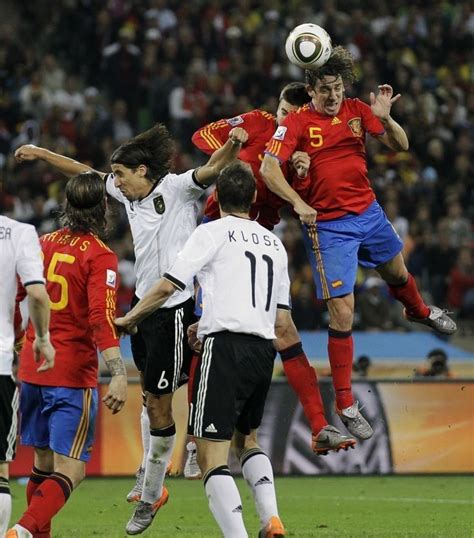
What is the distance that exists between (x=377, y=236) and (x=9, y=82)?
40.6ft

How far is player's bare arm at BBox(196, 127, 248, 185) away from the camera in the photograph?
9352 millimetres

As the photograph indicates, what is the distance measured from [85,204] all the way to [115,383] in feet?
3.82

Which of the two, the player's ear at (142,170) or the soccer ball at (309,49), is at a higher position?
the soccer ball at (309,49)

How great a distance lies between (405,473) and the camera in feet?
49.1

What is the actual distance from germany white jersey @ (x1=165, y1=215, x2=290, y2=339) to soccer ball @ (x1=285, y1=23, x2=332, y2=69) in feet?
6.27

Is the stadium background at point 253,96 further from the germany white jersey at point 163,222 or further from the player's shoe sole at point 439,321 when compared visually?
the germany white jersey at point 163,222

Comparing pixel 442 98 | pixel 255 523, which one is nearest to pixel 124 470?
pixel 255 523

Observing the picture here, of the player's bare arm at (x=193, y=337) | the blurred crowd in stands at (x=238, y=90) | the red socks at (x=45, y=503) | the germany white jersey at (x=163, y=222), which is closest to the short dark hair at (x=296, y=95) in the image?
the germany white jersey at (x=163, y=222)

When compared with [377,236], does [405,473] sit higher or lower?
lower

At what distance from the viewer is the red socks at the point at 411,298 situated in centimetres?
1063

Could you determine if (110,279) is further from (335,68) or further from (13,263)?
(335,68)

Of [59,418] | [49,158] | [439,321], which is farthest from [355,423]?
[49,158]

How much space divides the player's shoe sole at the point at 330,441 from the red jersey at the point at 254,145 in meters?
1.72

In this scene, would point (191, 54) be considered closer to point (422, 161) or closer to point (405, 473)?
point (422, 161)
